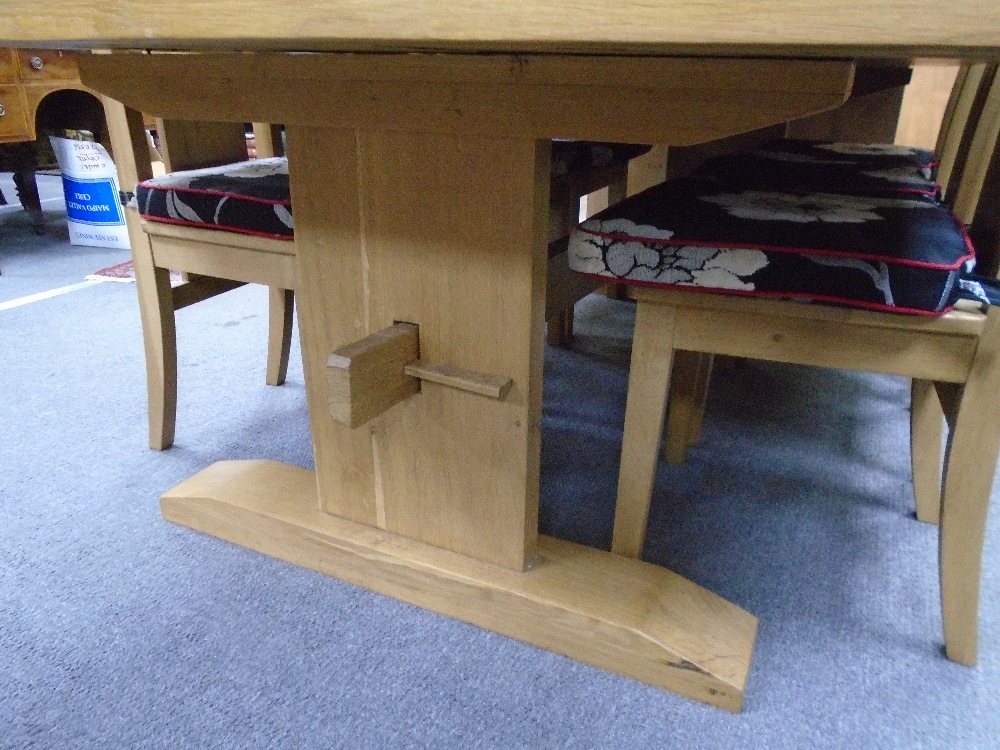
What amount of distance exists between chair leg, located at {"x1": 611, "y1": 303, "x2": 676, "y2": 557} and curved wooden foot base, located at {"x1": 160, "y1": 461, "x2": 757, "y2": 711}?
0.16 feet

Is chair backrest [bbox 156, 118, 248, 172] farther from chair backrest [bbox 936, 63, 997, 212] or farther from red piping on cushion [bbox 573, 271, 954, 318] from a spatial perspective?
chair backrest [bbox 936, 63, 997, 212]

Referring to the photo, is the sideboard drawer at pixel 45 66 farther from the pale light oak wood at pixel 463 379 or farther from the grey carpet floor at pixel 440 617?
the pale light oak wood at pixel 463 379

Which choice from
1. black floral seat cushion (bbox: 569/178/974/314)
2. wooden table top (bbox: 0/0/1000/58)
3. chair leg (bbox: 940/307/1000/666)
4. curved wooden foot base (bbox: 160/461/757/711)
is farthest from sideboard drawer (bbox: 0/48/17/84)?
chair leg (bbox: 940/307/1000/666)

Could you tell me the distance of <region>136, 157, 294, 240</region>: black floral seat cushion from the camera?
3.18ft

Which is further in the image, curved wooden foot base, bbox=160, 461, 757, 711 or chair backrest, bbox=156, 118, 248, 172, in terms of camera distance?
chair backrest, bbox=156, 118, 248, 172

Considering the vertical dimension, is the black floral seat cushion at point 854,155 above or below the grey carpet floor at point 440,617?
above

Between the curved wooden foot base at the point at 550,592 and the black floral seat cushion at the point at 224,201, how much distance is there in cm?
39

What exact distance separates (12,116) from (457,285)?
8.14ft

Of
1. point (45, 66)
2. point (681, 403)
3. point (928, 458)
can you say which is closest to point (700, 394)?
point (681, 403)

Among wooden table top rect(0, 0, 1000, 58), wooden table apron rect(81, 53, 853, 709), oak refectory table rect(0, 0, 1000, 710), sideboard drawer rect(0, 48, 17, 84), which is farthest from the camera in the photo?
sideboard drawer rect(0, 48, 17, 84)

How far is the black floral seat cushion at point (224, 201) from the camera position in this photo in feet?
3.18

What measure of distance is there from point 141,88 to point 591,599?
0.81 meters

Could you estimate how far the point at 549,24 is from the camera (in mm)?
496

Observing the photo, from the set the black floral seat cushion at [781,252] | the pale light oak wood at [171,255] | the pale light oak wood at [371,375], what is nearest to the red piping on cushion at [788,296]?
the black floral seat cushion at [781,252]
